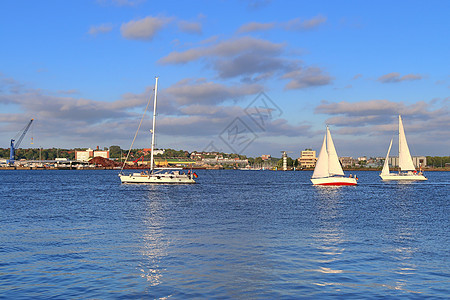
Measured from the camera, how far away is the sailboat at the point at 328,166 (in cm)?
9356

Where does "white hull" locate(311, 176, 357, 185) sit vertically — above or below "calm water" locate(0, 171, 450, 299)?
above

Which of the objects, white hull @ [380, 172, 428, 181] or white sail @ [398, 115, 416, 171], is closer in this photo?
white sail @ [398, 115, 416, 171]

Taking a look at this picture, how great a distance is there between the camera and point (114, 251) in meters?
24.1

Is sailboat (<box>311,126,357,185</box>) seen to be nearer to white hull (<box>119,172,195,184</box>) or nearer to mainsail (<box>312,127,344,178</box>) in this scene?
mainsail (<box>312,127,344,178</box>)

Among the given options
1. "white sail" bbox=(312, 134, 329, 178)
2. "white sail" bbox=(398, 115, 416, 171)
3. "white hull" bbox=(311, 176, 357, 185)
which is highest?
"white sail" bbox=(398, 115, 416, 171)

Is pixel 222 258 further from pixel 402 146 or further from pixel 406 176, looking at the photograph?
pixel 406 176

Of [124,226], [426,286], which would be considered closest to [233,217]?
[124,226]

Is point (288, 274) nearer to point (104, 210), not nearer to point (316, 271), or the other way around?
point (316, 271)

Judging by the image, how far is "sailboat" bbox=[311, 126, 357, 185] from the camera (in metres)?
93.6

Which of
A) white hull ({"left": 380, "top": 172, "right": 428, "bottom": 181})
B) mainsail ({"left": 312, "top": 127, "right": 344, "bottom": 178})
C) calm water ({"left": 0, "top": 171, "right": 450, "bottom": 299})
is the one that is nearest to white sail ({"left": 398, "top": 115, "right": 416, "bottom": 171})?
white hull ({"left": 380, "top": 172, "right": 428, "bottom": 181})

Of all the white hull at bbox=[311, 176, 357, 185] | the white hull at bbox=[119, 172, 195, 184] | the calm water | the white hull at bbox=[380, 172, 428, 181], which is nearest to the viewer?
the calm water

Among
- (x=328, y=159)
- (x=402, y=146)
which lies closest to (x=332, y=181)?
(x=328, y=159)

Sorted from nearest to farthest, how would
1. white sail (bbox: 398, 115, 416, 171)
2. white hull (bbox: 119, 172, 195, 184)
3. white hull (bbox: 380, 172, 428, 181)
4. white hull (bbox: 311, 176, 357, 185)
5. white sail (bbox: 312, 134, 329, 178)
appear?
white sail (bbox: 312, 134, 329, 178), white hull (bbox: 119, 172, 195, 184), white hull (bbox: 311, 176, 357, 185), white sail (bbox: 398, 115, 416, 171), white hull (bbox: 380, 172, 428, 181)

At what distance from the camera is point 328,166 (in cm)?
9544
